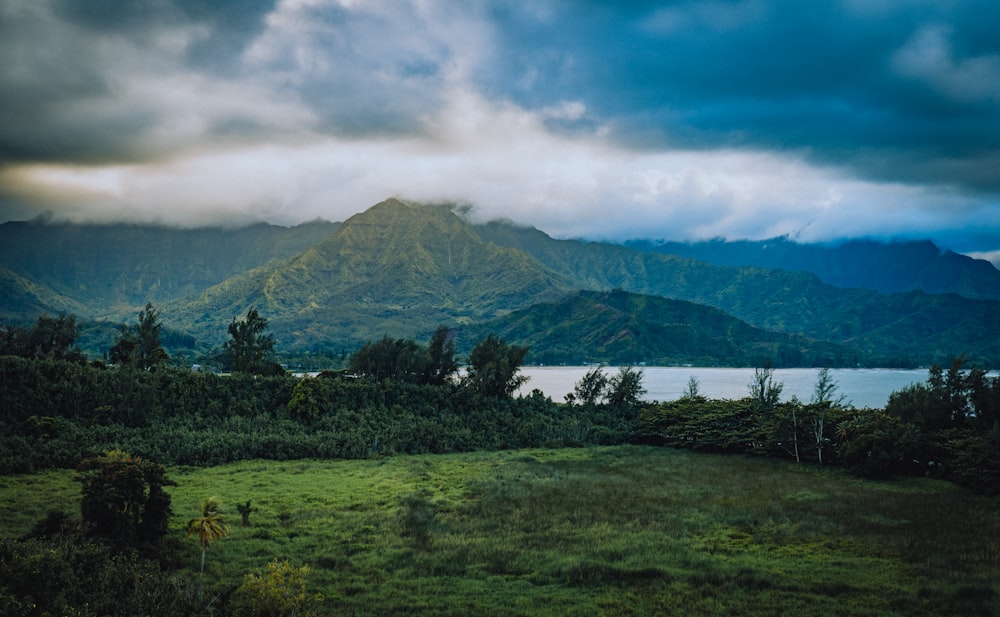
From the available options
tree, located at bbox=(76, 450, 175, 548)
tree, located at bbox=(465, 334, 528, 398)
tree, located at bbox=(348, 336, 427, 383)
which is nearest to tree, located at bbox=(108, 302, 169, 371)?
tree, located at bbox=(348, 336, 427, 383)

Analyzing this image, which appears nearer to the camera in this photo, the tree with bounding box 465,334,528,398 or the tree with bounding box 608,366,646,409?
the tree with bounding box 465,334,528,398

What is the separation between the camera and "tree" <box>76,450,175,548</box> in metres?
27.5

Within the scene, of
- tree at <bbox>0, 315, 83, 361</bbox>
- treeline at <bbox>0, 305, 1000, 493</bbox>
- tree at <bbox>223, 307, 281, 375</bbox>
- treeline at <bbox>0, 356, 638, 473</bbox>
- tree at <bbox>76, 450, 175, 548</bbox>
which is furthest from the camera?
tree at <bbox>223, 307, 281, 375</bbox>

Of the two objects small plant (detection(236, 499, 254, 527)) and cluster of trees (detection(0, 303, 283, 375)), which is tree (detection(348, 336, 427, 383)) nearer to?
cluster of trees (detection(0, 303, 283, 375))

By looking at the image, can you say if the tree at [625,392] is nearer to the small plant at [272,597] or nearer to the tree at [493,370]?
the tree at [493,370]

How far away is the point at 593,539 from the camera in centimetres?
3291

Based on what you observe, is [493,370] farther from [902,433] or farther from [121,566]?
[121,566]

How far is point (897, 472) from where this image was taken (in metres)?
55.1

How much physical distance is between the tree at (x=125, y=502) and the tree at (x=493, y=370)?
60.9 metres

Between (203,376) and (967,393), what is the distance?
78295 mm

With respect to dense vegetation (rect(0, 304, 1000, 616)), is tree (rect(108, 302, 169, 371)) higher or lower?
higher

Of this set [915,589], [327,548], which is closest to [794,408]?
[915,589]

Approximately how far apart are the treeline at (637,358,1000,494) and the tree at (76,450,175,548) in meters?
53.5

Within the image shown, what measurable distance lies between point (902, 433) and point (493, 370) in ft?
170
